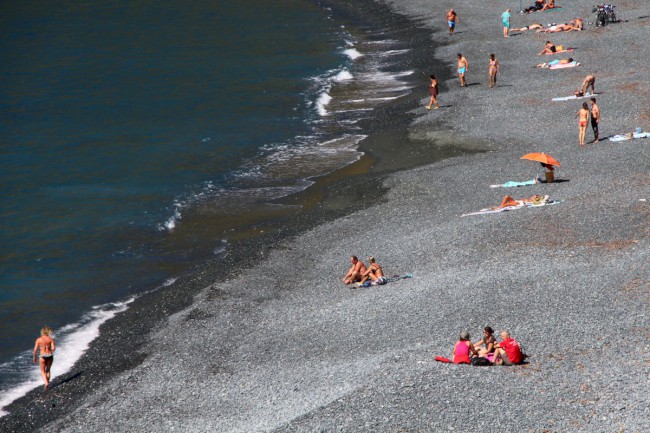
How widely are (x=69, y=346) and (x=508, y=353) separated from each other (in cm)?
1223

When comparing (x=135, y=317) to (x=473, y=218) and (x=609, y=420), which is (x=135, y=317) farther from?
(x=609, y=420)

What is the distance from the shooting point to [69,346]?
23.4m

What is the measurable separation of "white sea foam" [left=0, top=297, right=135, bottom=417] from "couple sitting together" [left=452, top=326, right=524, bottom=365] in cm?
1014

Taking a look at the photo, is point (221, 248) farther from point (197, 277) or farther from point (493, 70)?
point (493, 70)

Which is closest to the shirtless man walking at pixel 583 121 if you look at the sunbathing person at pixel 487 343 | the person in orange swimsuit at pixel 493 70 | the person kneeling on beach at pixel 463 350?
the person in orange swimsuit at pixel 493 70

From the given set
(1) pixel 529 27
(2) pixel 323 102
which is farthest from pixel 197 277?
A: (1) pixel 529 27

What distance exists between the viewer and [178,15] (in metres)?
79.9

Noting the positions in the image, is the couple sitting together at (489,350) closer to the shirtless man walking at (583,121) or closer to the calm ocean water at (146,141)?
the calm ocean water at (146,141)

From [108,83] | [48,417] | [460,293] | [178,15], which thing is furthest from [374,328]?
[178,15]

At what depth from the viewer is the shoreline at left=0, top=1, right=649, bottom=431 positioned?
1606cm

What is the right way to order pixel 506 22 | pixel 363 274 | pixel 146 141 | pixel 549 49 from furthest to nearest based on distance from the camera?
pixel 506 22
pixel 549 49
pixel 146 141
pixel 363 274

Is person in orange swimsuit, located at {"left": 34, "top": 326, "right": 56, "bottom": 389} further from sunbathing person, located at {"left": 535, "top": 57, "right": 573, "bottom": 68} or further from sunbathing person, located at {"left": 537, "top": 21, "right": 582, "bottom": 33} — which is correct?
sunbathing person, located at {"left": 537, "top": 21, "right": 582, "bottom": 33}

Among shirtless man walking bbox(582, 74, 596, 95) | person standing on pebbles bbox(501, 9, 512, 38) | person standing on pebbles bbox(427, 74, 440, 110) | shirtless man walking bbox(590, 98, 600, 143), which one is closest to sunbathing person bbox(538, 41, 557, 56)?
person standing on pebbles bbox(501, 9, 512, 38)

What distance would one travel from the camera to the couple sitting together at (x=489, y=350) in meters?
17.3
